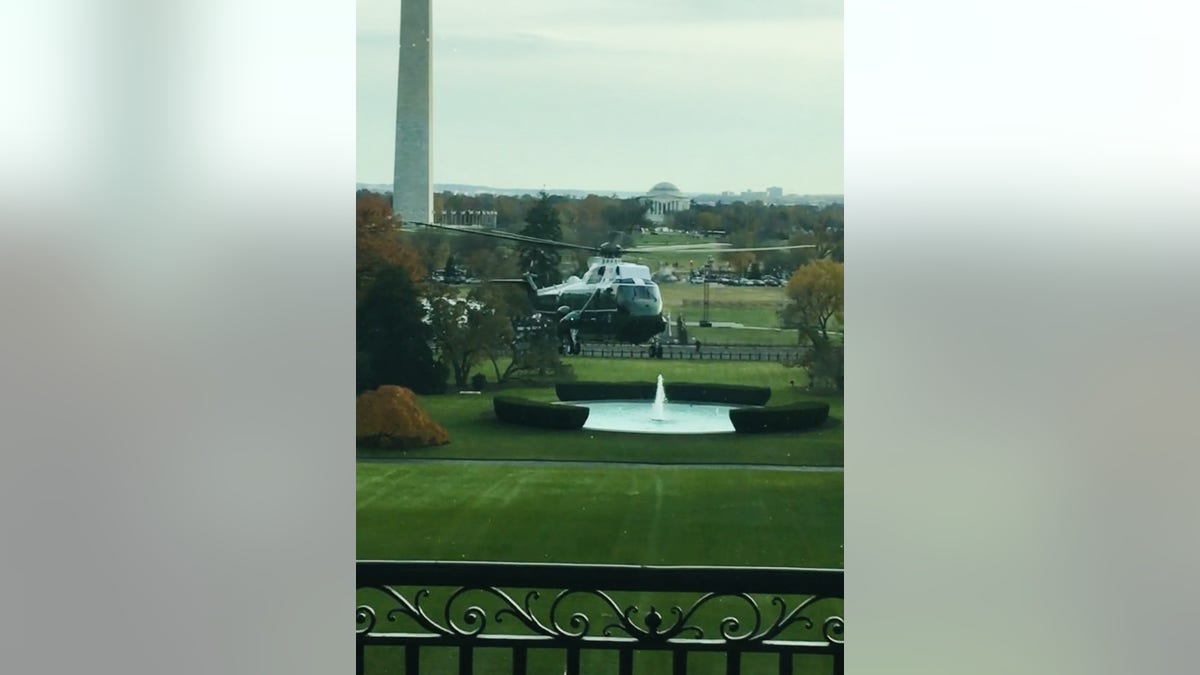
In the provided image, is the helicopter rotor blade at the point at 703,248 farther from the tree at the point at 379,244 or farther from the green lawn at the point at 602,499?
the tree at the point at 379,244

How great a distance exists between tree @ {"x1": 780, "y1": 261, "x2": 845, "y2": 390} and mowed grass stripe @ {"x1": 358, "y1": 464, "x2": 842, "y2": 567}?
0.89 meters

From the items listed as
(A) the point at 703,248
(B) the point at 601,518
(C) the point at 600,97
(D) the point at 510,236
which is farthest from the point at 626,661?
(B) the point at 601,518

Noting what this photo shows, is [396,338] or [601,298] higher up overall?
[601,298]

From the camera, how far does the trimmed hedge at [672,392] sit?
5.75m

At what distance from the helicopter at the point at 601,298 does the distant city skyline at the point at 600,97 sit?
0.34 m

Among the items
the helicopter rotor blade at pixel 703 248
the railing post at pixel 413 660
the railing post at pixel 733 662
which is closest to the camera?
the railing post at pixel 413 660

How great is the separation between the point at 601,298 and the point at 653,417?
74 cm

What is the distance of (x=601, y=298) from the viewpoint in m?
5.88

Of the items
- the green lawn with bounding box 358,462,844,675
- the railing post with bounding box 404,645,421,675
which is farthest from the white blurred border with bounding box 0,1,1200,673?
the green lawn with bounding box 358,462,844,675
